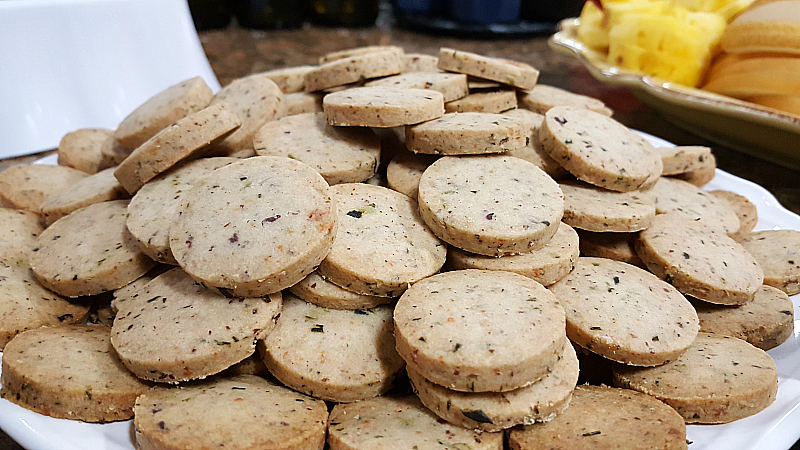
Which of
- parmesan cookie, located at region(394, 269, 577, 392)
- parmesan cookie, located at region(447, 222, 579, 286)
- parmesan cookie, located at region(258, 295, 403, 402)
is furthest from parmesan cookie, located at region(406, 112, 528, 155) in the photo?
parmesan cookie, located at region(258, 295, 403, 402)

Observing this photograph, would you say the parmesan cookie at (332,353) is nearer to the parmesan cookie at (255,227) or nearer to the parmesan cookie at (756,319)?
the parmesan cookie at (255,227)

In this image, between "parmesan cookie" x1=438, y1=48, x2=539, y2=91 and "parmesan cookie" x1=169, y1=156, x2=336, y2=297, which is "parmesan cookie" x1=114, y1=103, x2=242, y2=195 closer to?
"parmesan cookie" x1=169, y1=156, x2=336, y2=297

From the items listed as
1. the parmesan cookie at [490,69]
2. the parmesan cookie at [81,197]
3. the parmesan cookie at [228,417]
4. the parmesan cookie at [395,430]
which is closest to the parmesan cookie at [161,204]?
the parmesan cookie at [81,197]

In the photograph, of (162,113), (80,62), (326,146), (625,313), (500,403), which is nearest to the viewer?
(500,403)

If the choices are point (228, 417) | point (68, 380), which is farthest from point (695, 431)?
point (68, 380)

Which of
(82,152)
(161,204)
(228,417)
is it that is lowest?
(228,417)

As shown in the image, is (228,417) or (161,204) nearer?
(228,417)

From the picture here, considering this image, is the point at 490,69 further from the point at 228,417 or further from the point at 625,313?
the point at 228,417
